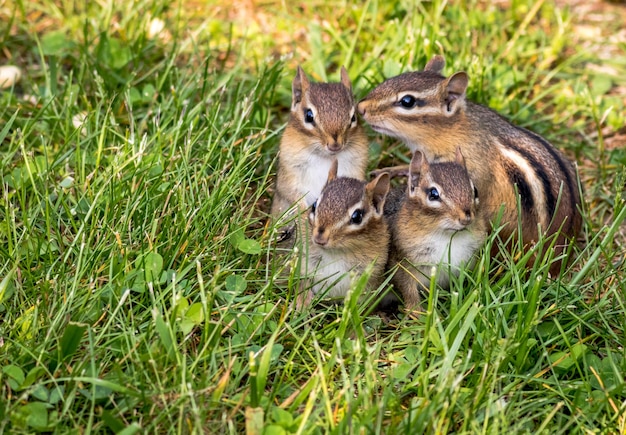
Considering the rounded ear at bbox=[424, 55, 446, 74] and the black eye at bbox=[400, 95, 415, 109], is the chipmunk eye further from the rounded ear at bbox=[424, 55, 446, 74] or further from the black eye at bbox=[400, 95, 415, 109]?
the rounded ear at bbox=[424, 55, 446, 74]

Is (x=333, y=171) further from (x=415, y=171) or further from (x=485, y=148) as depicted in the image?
(x=485, y=148)

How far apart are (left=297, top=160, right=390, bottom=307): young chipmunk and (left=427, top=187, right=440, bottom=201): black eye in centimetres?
21

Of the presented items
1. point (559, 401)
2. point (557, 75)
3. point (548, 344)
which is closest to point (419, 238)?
point (548, 344)

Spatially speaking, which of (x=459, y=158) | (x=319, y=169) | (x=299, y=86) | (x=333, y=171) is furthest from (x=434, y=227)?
(x=299, y=86)

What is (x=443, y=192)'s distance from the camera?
13.5ft

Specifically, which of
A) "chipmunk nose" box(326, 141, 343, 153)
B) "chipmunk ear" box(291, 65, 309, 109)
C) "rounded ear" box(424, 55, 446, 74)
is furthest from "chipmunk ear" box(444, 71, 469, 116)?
"chipmunk ear" box(291, 65, 309, 109)

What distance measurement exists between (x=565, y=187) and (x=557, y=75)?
1.88m

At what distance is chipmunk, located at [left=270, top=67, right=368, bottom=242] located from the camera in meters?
4.55

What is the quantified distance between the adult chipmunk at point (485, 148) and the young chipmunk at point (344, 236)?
2.17 ft

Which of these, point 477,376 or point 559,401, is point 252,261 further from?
point 559,401

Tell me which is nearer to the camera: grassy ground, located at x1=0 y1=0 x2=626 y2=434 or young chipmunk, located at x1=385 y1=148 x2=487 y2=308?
grassy ground, located at x1=0 y1=0 x2=626 y2=434

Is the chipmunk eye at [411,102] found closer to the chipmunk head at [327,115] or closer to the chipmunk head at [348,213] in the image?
the chipmunk head at [327,115]

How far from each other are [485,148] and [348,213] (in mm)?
1138

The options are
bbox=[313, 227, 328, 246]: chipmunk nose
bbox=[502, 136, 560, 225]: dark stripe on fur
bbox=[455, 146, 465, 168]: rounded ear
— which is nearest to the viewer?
bbox=[313, 227, 328, 246]: chipmunk nose
